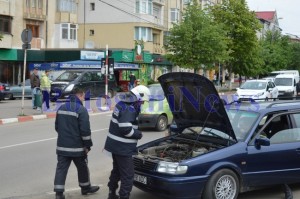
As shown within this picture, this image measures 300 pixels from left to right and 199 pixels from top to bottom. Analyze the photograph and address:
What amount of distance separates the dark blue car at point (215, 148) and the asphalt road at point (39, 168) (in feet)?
2.05

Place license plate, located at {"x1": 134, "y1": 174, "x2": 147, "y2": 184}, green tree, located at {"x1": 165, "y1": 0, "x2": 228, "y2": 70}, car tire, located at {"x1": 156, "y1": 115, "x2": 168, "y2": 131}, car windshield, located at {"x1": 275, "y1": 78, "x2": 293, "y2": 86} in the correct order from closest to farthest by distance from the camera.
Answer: license plate, located at {"x1": 134, "y1": 174, "x2": 147, "y2": 184} < car tire, located at {"x1": 156, "y1": 115, "x2": 168, "y2": 131} < car windshield, located at {"x1": 275, "y1": 78, "x2": 293, "y2": 86} < green tree, located at {"x1": 165, "y1": 0, "x2": 228, "y2": 70}

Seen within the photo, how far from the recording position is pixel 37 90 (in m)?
19.4

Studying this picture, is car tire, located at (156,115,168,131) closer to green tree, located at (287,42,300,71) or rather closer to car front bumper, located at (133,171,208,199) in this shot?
car front bumper, located at (133,171,208,199)

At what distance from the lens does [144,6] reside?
53812 mm

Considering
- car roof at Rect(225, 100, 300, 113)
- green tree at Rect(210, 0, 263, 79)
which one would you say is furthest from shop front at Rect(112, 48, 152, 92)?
car roof at Rect(225, 100, 300, 113)

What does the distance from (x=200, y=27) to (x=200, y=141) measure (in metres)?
33.8

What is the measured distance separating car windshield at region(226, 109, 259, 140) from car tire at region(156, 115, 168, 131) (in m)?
7.10

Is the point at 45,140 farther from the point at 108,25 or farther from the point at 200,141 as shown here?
the point at 108,25

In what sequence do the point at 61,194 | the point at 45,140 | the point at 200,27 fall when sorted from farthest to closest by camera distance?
1. the point at 200,27
2. the point at 45,140
3. the point at 61,194

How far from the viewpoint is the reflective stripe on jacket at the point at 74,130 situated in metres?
6.43

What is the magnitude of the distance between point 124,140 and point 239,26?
4179cm

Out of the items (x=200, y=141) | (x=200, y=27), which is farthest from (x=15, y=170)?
(x=200, y=27)

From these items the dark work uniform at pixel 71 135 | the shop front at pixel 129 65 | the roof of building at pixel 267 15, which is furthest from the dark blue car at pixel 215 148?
the roof of building at pixel 267 15

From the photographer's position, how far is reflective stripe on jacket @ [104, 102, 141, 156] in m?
6.05
